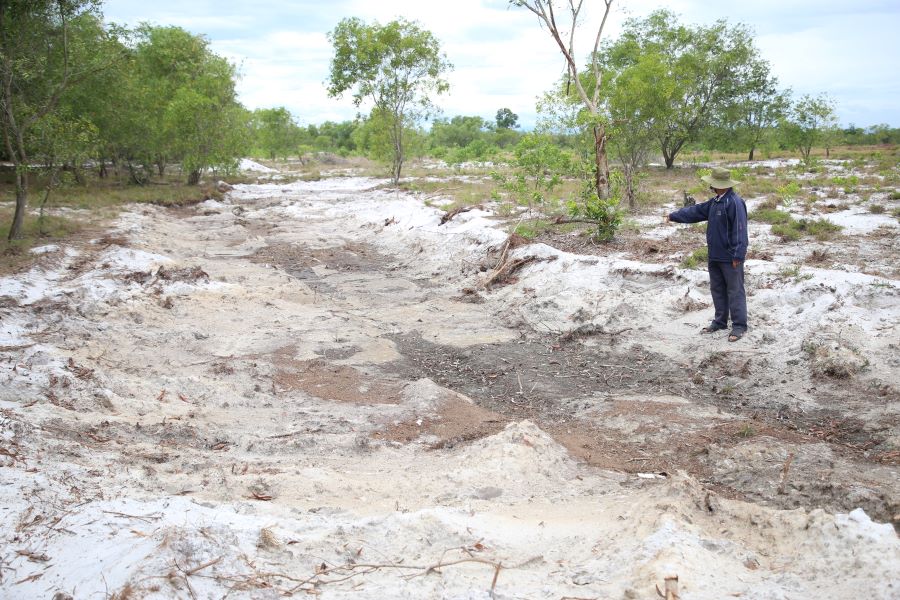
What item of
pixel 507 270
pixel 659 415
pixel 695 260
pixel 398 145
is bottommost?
pixel 659 415

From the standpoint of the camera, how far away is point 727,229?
6.41m

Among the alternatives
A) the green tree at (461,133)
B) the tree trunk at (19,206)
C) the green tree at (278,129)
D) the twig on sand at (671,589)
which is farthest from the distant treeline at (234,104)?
the green tree at (461,133)

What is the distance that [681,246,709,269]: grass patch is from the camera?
836cm

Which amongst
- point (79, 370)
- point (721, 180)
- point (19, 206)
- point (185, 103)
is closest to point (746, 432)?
point (721, 180)

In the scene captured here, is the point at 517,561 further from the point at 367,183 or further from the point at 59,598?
the point at 367,183

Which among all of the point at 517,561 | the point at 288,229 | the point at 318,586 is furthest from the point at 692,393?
the point at 288,229

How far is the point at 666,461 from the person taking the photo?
15.0 ft

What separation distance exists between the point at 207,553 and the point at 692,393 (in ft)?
14.6

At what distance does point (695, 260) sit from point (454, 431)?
495 cm

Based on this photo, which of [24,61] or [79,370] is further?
[24,61]

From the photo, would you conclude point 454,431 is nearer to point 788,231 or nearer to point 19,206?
point 788,231

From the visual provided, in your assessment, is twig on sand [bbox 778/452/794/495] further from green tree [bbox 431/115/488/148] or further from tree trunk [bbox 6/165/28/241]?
green tree [bbox 431/115/488/148]

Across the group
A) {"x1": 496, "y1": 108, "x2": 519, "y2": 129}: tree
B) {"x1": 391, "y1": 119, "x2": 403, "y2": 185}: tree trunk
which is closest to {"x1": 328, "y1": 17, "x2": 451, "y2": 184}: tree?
A: {"x1": 391, "y1": 119, "x2": 403, "y2": 185}: tree trunk

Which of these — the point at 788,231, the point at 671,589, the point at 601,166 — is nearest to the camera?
the point at 671,589
